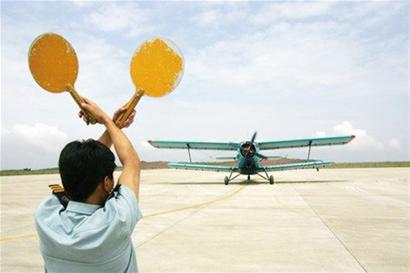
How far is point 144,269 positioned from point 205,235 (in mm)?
2182

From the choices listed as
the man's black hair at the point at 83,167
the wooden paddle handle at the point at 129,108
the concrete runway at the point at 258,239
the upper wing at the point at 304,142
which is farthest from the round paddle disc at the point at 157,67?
the upper wing at the point at 304,142

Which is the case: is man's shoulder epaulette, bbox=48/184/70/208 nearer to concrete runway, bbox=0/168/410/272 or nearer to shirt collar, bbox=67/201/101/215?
shirt collar, bbox=67/201/101/215

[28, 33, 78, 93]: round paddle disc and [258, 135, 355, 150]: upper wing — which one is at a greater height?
[258, 135, 355, 150]: upper wing

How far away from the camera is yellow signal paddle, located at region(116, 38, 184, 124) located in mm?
2043

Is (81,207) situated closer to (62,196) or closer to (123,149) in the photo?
(62,196)

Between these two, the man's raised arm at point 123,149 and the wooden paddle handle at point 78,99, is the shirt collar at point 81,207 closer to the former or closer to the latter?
the man's raised arm at point 123,149

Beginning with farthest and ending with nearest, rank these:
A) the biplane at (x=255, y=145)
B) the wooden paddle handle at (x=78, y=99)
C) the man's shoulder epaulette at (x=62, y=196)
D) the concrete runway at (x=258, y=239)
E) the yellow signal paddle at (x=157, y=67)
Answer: the biplane at (x=255, y=145) → the concrete runway at (x=258, y=239) → the yellow signal paddle at (x=157, y=67) → the wooden paddle handle at (x=78, y=99) → the man's shoulder epaulette at (x=62, y=196)

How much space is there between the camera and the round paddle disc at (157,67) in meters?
2.04

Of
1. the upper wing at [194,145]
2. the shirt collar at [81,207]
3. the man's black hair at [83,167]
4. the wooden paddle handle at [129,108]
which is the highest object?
the upper wing at [194,145]

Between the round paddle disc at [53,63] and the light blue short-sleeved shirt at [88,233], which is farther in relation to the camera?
the round paddle disc at [53,63]

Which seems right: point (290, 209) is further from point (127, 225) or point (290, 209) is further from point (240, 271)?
point (127, 225)

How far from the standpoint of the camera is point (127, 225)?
1688 millimetres

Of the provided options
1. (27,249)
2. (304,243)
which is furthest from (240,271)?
(27,249)

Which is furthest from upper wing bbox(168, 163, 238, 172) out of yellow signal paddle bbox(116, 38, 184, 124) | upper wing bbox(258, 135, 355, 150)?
yellow signal paddle bbox(116, 38, 184, 124)
